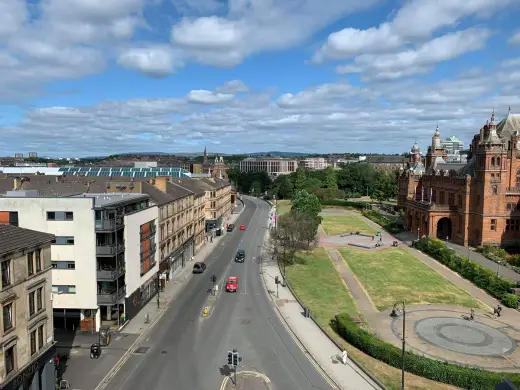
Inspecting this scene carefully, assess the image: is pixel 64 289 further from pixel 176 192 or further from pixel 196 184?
pixel 196 184

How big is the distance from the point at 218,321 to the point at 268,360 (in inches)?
366

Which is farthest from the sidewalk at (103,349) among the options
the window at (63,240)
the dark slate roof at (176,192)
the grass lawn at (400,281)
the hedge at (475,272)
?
the hedge at (475,272)

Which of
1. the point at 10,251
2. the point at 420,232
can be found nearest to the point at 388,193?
the point at 420,232

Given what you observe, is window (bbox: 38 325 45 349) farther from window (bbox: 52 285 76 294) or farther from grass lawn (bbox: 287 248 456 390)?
grass lawn (bbox: 287 248 456 390)

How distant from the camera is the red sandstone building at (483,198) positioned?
246 feet

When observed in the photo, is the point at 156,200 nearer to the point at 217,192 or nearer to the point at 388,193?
the point at 217,192

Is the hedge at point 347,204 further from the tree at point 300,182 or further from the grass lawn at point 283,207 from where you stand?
the tree at point 300,182

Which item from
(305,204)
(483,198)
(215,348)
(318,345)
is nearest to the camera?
(215,348)

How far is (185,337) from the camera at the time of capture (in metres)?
36.1

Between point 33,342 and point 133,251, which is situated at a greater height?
point 133,251

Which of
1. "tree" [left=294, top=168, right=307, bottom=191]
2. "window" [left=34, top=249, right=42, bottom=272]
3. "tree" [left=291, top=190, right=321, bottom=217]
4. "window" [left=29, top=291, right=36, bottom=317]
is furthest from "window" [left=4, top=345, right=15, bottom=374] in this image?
"tree" [left=294, top=168, right=307, bottom=191]

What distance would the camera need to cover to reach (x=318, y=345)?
113 ft

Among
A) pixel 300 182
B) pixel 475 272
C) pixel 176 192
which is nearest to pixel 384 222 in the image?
pixel 475 272

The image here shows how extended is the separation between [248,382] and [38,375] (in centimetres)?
1242
